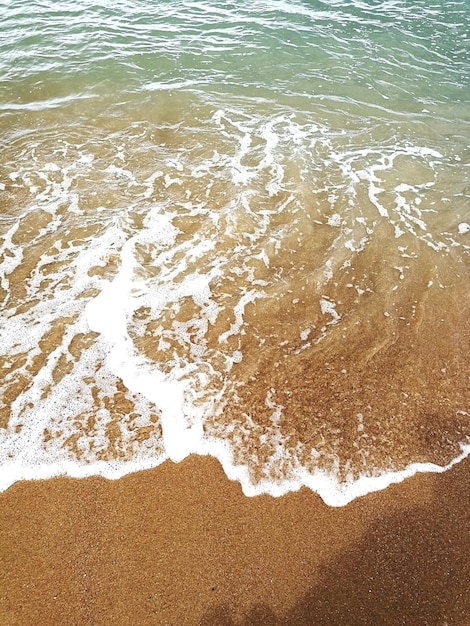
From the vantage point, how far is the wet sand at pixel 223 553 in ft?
12.3

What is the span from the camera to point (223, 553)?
4.05 meters

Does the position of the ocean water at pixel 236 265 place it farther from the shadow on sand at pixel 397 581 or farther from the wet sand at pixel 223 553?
the shadow on sand at pixel 397 581

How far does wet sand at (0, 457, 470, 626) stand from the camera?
3740 mm

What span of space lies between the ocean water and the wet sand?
241mm

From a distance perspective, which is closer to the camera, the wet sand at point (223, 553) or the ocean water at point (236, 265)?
the wet sand at point (223, 553)

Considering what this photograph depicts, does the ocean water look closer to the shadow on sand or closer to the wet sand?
the wet sand

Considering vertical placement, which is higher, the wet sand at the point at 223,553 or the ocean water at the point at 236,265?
the ocean water at the point at 236,265

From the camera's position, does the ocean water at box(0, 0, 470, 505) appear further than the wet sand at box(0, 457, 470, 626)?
Yes

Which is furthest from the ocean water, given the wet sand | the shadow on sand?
the shadow on sand

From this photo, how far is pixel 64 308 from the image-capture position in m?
6.41

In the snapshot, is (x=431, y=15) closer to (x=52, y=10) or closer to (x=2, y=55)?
(x=52, y=10)

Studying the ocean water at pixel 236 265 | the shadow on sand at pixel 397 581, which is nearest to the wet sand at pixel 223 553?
the shadow on sand at pixel 397 581

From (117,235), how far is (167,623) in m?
6.06

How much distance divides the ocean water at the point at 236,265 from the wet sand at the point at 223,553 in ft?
0.79
